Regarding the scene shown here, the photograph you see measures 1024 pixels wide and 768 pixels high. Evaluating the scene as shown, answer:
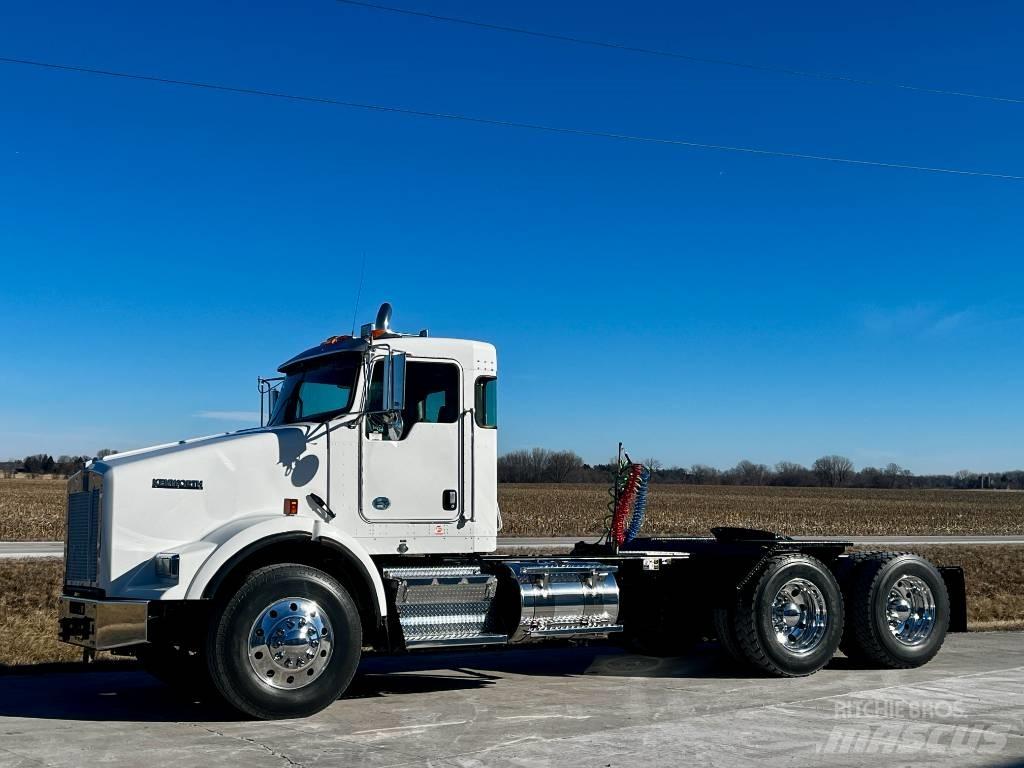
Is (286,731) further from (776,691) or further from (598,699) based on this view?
(776,691)

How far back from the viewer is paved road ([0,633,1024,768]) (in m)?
7.46

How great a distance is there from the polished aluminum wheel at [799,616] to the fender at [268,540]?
4.31m

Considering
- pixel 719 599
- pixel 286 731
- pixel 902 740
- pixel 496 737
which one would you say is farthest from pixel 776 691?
pixel 286 731

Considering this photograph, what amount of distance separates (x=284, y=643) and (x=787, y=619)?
5342 millimetres

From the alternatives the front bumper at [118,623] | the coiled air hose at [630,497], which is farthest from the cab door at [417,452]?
the coiled air hose at [630,497]

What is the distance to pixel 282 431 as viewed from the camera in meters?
9.91

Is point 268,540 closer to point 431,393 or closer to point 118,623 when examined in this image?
point 118,623

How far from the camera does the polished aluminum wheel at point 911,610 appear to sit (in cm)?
1222

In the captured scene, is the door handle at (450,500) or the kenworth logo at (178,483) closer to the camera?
the kenworth logo at (178,483)

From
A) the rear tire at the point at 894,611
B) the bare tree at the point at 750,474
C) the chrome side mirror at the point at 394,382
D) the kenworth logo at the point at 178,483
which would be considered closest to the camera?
the kenworth logo at the point at 178,483

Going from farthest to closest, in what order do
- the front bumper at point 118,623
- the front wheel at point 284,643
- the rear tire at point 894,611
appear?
the rear tire at point 894,611 < the front wheel at point 284,643 < the front bumper at point 118,623

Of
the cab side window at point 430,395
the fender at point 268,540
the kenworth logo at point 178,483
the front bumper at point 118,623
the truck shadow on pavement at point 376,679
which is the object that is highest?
the cab side window at point 430,395

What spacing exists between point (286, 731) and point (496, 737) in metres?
1.59

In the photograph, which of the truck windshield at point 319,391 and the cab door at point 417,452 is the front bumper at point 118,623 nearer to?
the cab door at point 417,452
